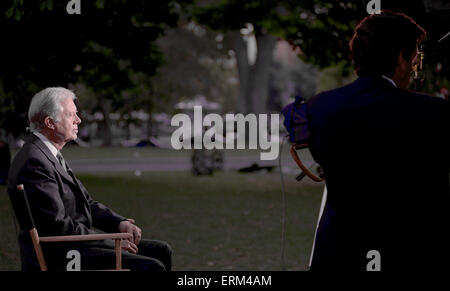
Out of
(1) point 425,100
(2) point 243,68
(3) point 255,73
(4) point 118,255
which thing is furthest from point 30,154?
(2) point 243,68

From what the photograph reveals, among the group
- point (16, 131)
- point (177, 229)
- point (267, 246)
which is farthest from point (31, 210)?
point (16, 131)

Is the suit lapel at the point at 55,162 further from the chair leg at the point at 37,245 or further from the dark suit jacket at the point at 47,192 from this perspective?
the chair leg at the point at 37,245

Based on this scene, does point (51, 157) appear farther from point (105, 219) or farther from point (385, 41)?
point (385, 41)

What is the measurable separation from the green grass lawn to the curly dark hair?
5.22 m

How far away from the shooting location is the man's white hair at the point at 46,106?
381cm

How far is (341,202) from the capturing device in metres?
2.65

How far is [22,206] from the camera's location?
11.6ft

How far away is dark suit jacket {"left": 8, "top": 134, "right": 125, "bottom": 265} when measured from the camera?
3615mm

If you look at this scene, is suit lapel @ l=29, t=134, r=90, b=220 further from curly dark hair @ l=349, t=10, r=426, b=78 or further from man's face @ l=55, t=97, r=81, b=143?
curly dark hair @ l=349, t=10, r=426, b=78

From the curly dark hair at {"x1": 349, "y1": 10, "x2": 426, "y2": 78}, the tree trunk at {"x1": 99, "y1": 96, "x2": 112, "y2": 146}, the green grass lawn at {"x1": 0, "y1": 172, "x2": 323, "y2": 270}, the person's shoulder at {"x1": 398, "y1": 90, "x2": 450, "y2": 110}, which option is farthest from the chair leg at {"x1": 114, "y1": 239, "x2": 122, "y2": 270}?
the tree trunk at {"x1": 99, "y1": 96, "x2": 112, "y2": 146}

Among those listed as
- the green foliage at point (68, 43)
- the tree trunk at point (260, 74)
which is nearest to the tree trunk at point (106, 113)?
the tree trunk at point (260, 74)

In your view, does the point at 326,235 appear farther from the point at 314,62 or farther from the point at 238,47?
the point at 238,47

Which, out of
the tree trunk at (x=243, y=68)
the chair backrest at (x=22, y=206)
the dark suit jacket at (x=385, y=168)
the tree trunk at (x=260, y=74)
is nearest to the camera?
the dark suit jacket at (x=385, y=168)

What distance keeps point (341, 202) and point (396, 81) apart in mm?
543
